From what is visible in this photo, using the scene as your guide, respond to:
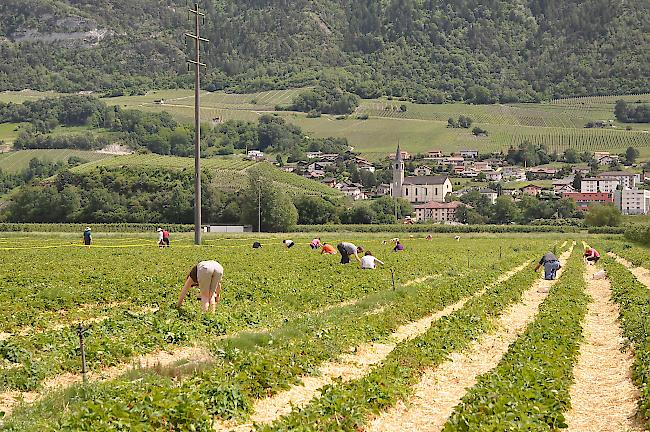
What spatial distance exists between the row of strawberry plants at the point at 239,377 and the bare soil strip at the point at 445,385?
2.05 metres

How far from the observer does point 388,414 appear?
A: 13664 mm

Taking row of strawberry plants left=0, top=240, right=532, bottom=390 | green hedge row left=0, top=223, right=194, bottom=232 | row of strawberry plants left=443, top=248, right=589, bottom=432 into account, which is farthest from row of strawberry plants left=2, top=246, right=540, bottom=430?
green hedge row left=0, top=223, right=194, bottom=232

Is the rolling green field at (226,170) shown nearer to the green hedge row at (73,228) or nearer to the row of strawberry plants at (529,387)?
the green hedge row at (73,228)

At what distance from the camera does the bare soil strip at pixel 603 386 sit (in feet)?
44.6

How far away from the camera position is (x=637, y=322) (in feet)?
74.0

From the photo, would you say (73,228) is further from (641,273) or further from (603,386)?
(603,386)

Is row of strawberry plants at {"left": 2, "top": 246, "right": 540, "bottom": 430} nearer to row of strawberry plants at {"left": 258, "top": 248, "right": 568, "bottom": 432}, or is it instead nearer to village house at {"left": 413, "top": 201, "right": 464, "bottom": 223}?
row of strawberry plants at {"left": 258, "top": 248, "right": 568, "bottom": 432}

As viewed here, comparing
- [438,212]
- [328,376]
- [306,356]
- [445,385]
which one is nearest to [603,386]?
[445,385]

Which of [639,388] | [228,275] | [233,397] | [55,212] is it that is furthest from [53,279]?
[55,212]

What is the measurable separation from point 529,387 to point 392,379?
248cm

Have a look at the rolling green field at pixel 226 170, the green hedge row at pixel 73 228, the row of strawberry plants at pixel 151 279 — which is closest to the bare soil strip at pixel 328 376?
the row of strawberry plants at pixel 151 279

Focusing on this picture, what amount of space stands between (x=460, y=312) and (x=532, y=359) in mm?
7970

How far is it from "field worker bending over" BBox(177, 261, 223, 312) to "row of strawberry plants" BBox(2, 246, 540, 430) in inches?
83.7

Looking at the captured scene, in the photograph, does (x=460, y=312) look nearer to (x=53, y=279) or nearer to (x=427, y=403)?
(x=427, y=403)
